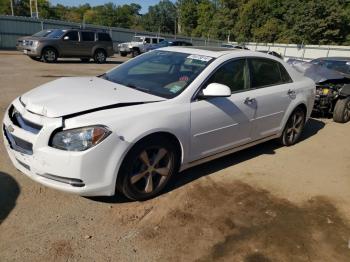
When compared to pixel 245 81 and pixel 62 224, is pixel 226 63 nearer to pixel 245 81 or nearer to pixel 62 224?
pixel 245 81

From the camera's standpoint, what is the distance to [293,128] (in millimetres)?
6004

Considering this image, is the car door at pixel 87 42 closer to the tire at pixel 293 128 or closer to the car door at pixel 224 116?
the tire at pixel 293 128

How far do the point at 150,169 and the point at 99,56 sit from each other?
56.7 feet

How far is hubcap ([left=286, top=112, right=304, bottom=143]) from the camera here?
5.89 metres

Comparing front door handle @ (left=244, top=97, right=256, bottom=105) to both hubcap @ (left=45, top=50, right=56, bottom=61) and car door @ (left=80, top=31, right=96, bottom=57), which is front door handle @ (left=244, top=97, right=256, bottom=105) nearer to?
hubcap @ (left=45, top=50, right=56, bottom=61)

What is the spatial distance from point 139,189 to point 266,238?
53.5 inches

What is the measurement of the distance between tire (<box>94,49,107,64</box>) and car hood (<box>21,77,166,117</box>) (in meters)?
16.2

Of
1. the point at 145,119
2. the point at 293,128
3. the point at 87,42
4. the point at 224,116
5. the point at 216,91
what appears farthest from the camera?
the point at 87,42

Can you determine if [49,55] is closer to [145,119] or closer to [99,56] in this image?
[99,56]

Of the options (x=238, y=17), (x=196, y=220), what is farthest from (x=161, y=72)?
(x=238, y=17)

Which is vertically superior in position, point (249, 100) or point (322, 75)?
point (249, 100)

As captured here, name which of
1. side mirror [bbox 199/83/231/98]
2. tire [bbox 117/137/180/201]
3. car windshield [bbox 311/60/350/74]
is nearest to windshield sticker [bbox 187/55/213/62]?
side mirror [bbox 199/83/231/98]

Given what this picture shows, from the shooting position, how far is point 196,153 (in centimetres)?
419

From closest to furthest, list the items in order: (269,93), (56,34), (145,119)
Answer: (145,119) < (269,93) < (56,34)
